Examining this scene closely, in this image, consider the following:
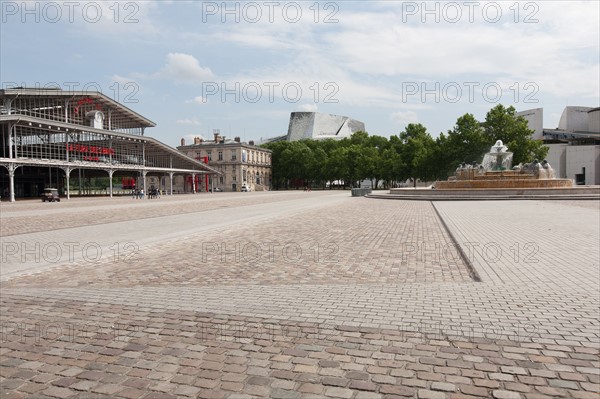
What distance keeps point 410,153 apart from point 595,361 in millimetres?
74772

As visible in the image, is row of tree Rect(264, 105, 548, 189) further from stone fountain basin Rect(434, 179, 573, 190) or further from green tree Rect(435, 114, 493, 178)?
stone fountain basin Rect(434, 179, 573, 190)

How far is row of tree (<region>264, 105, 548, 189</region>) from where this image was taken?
6350 centimetres

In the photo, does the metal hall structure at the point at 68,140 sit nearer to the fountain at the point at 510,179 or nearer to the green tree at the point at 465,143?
the fountain at the point at 510,179

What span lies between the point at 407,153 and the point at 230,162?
119 feet

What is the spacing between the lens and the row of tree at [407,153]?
208 feet

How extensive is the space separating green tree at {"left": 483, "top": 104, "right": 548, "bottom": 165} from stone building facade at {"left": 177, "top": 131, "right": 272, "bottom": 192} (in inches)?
1858

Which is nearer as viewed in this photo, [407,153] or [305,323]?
[305,323]

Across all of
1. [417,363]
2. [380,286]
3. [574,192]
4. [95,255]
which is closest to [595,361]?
[417,363]

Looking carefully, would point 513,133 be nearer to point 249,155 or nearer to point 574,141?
point 574,141

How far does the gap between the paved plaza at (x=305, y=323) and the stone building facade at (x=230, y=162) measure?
78689 millimetres

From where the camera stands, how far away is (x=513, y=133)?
62.8 meters

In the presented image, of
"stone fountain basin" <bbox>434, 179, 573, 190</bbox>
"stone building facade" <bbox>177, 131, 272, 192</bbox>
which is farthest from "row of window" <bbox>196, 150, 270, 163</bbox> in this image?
"stone fountain basin" <bbox>434, 179, 573, 190</bbox>

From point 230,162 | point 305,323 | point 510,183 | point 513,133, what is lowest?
point 305,323

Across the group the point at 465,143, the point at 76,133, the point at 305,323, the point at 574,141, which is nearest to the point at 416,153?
the point at 465,143
